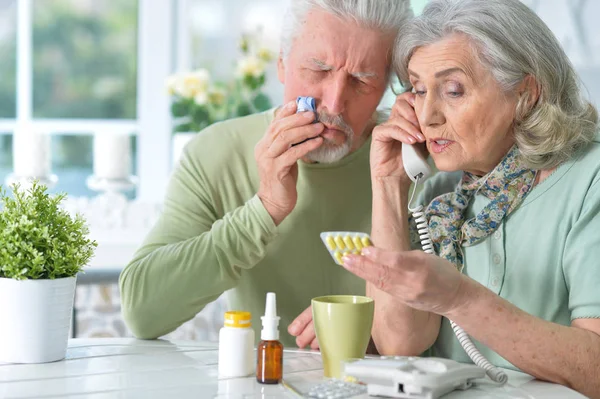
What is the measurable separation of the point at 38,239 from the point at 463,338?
85cm

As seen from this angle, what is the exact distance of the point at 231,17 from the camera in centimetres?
429

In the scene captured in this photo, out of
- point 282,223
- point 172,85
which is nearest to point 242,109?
point 172,85

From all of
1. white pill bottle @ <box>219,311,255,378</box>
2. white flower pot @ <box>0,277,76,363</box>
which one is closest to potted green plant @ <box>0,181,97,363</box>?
white flower pot @ <box>0,277,76,363</box>

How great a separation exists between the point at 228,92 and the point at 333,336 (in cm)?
268

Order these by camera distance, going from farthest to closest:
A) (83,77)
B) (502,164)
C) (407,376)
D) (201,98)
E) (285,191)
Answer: (83,77) → (201,98) → (285,191) → (502,164) → (407,376)

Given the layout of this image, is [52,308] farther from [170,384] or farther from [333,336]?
[333,336]

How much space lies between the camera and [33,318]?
4.82 feet

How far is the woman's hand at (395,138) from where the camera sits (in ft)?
6.12

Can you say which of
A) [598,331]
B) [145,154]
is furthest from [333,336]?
[145,154]

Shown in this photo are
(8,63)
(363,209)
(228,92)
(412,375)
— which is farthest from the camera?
(8,63)

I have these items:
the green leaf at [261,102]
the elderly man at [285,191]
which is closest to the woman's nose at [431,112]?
the elderly man at [285,191]

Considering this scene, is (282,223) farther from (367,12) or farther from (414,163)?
(367,12)

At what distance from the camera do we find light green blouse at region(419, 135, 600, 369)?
1.58 m

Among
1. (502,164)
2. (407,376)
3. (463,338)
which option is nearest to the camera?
(407,376)
